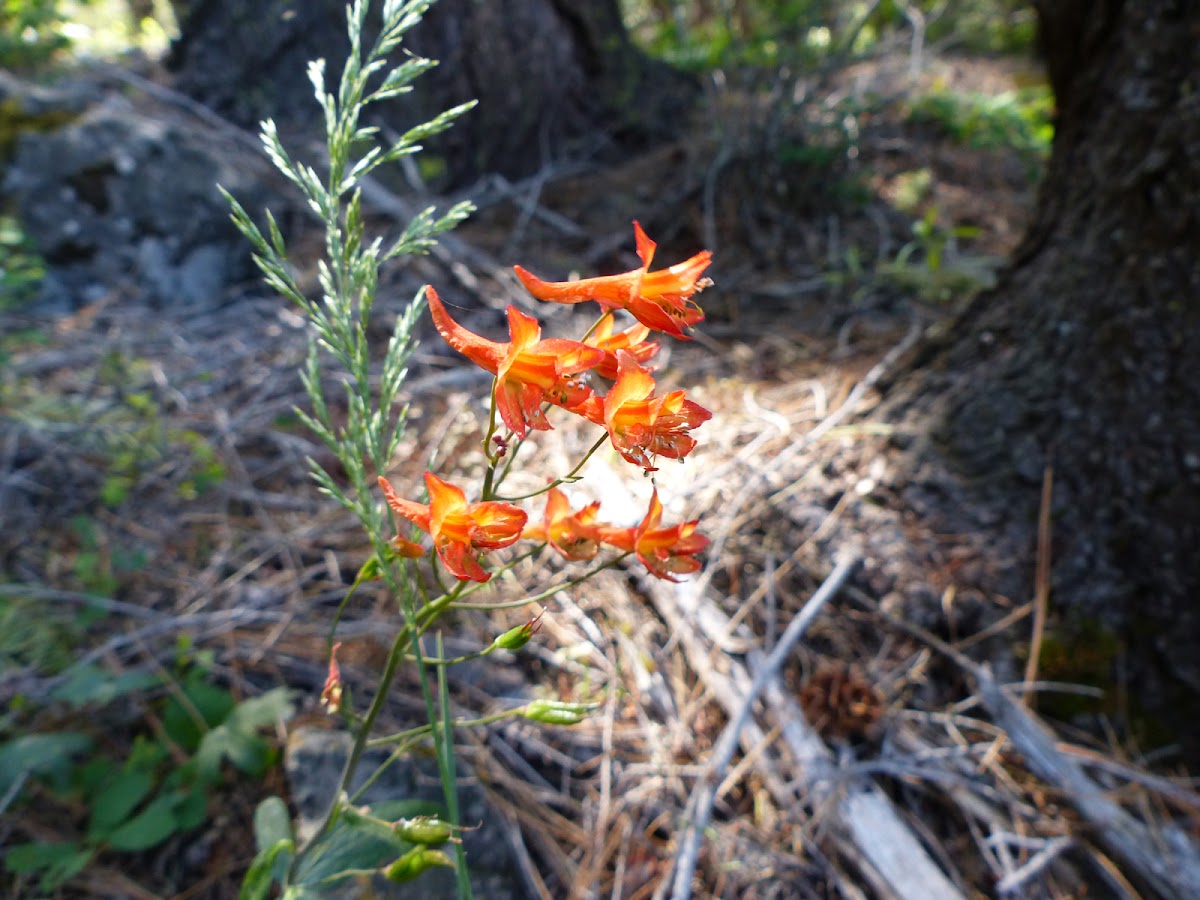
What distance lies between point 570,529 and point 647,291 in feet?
1.17

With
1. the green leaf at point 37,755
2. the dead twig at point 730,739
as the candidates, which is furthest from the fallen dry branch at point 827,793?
the green leaf at point 37,755

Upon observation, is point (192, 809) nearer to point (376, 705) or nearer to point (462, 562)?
point (376, 705)

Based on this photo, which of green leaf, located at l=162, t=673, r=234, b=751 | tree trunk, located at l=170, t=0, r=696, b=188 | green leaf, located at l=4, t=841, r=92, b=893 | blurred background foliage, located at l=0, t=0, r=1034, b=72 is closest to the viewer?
green leaf, located at l=4, t=841, r=92, b=893

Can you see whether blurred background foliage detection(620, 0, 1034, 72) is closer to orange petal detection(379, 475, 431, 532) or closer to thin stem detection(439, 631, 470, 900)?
orange petal detection(379, 475, 431, 532)

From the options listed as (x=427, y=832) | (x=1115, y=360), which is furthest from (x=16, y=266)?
(x=1115, y=360)

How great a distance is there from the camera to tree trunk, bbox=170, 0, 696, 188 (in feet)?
13.7

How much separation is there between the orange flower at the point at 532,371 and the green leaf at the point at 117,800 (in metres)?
1.51

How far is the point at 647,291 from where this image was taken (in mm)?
943

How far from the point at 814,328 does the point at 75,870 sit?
10.6ft

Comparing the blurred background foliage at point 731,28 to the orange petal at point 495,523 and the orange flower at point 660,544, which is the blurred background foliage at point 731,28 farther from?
the orange petal at point 495,523

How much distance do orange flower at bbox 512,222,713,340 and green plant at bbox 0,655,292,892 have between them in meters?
1.29

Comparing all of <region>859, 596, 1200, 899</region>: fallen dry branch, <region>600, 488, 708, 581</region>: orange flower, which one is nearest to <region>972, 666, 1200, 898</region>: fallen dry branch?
<region>859, 596, 1200, 899</region>: fallen dry branch

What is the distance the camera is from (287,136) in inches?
166

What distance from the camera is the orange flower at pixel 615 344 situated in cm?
88
